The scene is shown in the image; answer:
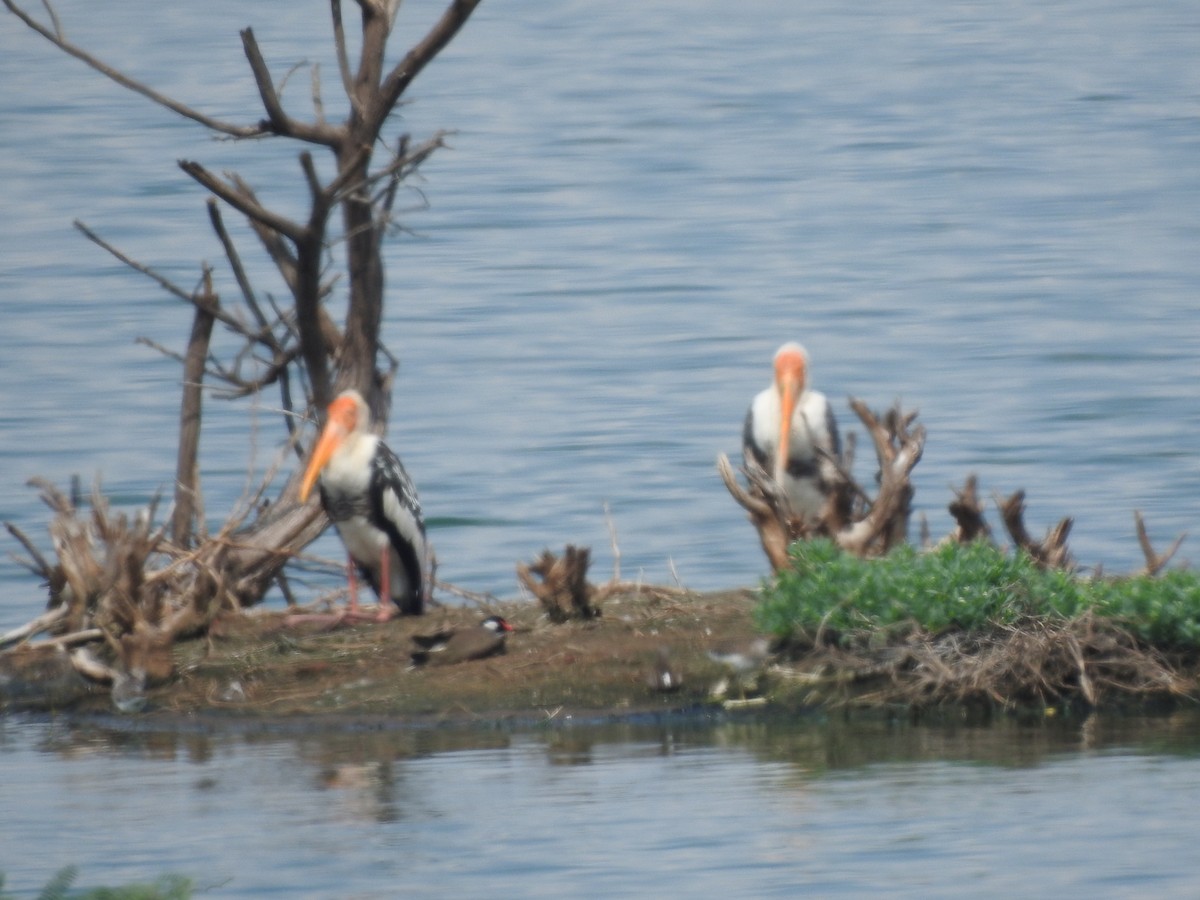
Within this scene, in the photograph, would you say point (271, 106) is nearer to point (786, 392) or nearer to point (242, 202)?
point (242, 202)

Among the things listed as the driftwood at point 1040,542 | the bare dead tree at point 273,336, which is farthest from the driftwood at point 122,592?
the driftwood at point 1040,542

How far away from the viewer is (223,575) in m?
11.0

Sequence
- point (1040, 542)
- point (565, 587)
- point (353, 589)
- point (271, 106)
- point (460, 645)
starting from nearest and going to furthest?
1. point (271, 106)
2. point (460, 645)
3. point (565, 587)
4. point (1040, 542)
5. point (353, 589)

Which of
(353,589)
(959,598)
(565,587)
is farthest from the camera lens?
(353,589)

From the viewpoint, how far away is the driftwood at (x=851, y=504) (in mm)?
10391

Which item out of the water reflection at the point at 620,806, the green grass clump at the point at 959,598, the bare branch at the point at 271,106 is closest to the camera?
the water reflection at the point at 620,806

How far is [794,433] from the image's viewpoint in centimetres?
1193

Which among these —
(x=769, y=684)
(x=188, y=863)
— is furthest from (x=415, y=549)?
(x=188, y=863)

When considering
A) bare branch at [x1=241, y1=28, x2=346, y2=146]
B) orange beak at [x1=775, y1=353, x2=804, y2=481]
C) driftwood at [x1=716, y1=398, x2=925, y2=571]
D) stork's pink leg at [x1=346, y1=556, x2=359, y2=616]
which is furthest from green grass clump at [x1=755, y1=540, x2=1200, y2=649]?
bare branch at [x1=241, y1=28, x2=346, y2=146]

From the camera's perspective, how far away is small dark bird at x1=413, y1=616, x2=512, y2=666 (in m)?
10.0

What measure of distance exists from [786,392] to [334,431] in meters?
2.42

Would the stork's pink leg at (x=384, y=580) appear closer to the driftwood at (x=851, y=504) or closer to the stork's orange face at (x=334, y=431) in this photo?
the stork's orange face at (x=334, y=431)

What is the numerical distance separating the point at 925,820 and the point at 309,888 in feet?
6.94

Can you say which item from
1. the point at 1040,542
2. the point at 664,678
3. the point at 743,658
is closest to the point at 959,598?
the point at 743,658
